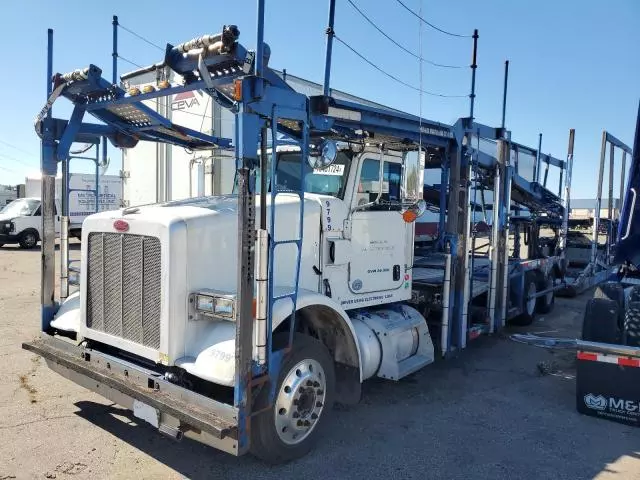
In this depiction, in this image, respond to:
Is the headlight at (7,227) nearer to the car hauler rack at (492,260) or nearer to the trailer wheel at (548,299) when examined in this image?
the car hauler rack at (492,260)

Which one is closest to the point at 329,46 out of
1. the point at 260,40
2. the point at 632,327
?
the point at 260,40

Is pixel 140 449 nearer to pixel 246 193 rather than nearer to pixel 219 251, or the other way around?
pixel 219 251

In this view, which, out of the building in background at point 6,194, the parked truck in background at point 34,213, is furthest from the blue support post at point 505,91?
the building in background at point 6,194

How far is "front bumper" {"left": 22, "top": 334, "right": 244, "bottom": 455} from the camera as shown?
3305 millimetres

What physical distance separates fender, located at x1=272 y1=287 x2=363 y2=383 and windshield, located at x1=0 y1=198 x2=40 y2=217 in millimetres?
20399

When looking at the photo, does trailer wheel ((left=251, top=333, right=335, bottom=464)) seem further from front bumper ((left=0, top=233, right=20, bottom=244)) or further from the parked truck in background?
front bumper ((left=0, top=233, right=20, bottom=244))

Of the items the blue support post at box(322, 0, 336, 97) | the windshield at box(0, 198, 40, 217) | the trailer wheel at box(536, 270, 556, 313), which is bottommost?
the trailer wheel at box(536, 270, 556, 313)

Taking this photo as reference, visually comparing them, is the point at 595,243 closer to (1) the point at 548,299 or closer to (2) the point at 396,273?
(1) the point at 548,299

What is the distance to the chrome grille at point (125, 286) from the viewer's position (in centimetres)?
388

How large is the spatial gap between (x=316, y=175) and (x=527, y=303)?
17.5 feet

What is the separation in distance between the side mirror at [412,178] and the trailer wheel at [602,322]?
223cm

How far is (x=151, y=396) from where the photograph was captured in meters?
3.58

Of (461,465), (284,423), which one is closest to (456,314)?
(461,465)

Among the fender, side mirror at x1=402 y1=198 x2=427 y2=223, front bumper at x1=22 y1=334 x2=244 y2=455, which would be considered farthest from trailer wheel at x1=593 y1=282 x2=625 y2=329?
front bumper at x1=22 y1=334 x2=244 y2=455
